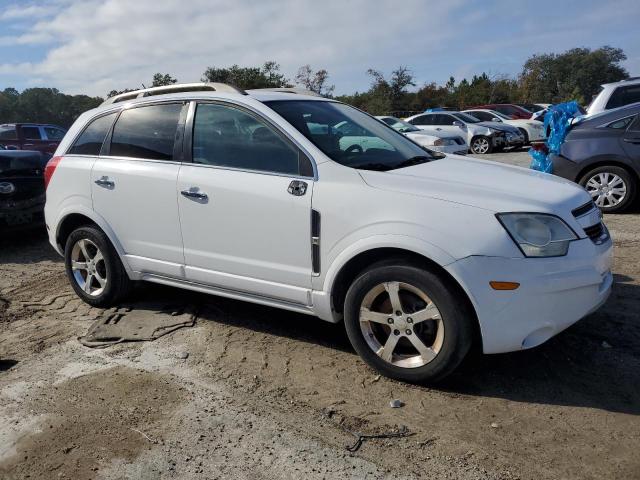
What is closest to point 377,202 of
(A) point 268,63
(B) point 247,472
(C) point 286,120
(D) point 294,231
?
(D) point 294,231

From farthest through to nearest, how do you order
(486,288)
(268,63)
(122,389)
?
(268,63) < (122,389) < (486,288)

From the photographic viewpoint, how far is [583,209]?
3.36m

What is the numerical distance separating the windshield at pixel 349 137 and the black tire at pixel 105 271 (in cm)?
188

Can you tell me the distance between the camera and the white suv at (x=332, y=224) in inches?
118

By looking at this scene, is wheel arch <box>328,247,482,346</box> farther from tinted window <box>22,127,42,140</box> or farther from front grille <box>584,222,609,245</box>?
tinted window <box>22,127,42,140</box>

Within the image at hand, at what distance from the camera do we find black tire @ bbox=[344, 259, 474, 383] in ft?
10.0

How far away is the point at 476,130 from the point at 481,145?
505 millimetres

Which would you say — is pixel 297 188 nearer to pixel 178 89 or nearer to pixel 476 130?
pixel 178 89

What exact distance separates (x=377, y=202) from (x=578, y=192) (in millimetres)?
1327

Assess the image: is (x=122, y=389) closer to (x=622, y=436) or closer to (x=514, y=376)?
(x=514, y=376)

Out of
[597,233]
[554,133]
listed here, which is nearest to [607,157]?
[554,133]

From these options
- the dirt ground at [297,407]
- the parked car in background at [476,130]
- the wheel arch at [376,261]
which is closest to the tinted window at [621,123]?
the dirt ground at [297,407]

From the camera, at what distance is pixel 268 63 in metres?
40.3

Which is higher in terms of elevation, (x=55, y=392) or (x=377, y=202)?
(x=377, y=202)
